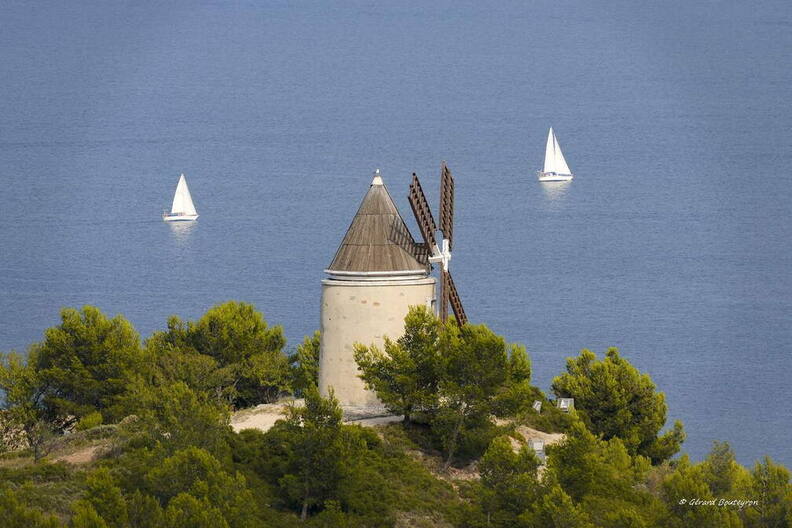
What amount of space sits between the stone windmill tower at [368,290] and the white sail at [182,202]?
112 m

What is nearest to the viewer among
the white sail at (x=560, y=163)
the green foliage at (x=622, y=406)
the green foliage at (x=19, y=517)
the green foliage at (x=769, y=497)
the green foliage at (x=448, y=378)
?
the green foliage at (x=19, y=517)

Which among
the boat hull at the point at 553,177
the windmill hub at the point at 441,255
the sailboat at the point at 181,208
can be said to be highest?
the boat hull at the point at 553,177

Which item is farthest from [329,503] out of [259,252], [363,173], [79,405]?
[363,173]

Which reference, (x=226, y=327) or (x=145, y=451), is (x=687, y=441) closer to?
(x=226, y=327)

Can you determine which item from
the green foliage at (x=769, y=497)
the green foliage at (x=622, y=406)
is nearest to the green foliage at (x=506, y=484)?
the green foliage at (x=769, y=497)

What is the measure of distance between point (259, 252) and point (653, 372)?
46921 millimetres

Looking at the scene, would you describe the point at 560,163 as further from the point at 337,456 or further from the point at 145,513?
the point at 145,513

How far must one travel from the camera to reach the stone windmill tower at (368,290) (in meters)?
51.6

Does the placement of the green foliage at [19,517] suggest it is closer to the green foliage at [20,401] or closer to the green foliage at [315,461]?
the green foliage at [315,461]

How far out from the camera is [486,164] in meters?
188

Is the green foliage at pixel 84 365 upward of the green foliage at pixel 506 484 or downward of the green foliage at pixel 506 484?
upward

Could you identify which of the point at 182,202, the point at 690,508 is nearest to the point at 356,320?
the point at 690,508

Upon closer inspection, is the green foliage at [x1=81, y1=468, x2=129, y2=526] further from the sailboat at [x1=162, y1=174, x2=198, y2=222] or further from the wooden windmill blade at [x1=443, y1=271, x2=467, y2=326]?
the sailboat at [x1=162, y1=174, x2=198, y2=222]

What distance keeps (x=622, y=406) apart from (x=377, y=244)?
12.3 m
